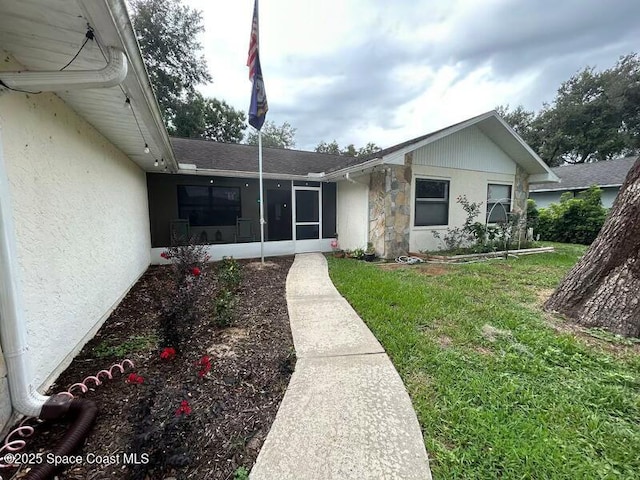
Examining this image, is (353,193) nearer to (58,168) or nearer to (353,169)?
(353,169)

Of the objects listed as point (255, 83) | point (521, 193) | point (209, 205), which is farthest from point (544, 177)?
point (209, 205)

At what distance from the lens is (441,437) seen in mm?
1714

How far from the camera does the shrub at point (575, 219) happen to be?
10.5 m

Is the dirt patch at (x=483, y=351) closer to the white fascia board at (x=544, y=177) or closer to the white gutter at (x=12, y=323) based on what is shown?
the white gutter at (x=12, y=323)

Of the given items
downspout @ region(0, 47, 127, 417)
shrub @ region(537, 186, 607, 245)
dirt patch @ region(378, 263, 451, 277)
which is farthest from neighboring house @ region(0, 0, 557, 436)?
shrub @ region(537, 186, 607, 245)

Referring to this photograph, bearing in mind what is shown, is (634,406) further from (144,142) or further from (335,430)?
(144,142)

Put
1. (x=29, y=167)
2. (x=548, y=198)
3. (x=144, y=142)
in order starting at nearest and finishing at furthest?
(x=29, y=167)
(x=144, y=142)
(x=548, y=198)

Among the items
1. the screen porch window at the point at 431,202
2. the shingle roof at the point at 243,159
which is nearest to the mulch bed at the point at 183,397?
the shingle roof at the point at 243,159

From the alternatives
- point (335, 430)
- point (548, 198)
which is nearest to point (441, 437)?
point (335, 430)

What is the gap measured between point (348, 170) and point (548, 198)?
638 inches

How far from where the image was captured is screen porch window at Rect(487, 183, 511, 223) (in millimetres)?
9158

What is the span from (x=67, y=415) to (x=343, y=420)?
6.19ft

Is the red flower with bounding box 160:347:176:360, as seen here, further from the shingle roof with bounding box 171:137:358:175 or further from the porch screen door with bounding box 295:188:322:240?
the porch screen door with bounding box 295:188:322:240

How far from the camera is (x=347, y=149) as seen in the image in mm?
31625
